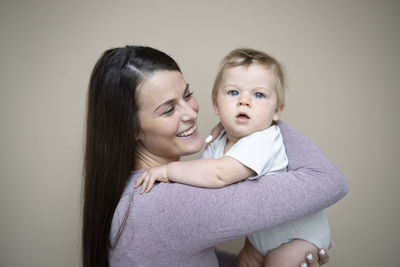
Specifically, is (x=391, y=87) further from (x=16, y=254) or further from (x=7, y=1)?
(x=16, y=254)

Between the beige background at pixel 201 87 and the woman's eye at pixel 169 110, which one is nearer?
the woman's eye at pixel 169 110

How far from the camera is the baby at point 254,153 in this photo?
1.38m

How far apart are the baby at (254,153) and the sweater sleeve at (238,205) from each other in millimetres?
72

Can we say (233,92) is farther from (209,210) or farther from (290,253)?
(290,253)

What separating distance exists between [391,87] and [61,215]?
10.3ft

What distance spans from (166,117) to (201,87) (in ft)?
3.91

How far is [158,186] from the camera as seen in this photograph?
1.40 m

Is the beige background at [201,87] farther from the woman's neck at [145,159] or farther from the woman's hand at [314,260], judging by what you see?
the woman's hand at [314,260]

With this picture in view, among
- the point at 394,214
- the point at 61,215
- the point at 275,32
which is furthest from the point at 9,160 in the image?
the point at 394,214

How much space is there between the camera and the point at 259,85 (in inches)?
63.3

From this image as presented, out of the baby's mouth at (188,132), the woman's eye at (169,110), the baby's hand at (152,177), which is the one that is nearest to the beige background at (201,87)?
the baby's mouth at (188,132)

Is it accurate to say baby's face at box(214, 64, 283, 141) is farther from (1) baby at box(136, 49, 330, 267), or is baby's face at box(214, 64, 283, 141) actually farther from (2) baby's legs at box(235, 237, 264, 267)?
(2) baby's legs at box(235, 237, 264, 267)

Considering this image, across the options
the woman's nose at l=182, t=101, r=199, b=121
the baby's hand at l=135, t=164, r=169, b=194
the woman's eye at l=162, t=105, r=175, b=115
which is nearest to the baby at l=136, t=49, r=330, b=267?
the baby's hand at l=135, t=164, r=169, b=194

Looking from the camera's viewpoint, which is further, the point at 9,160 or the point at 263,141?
the point at 9,160
